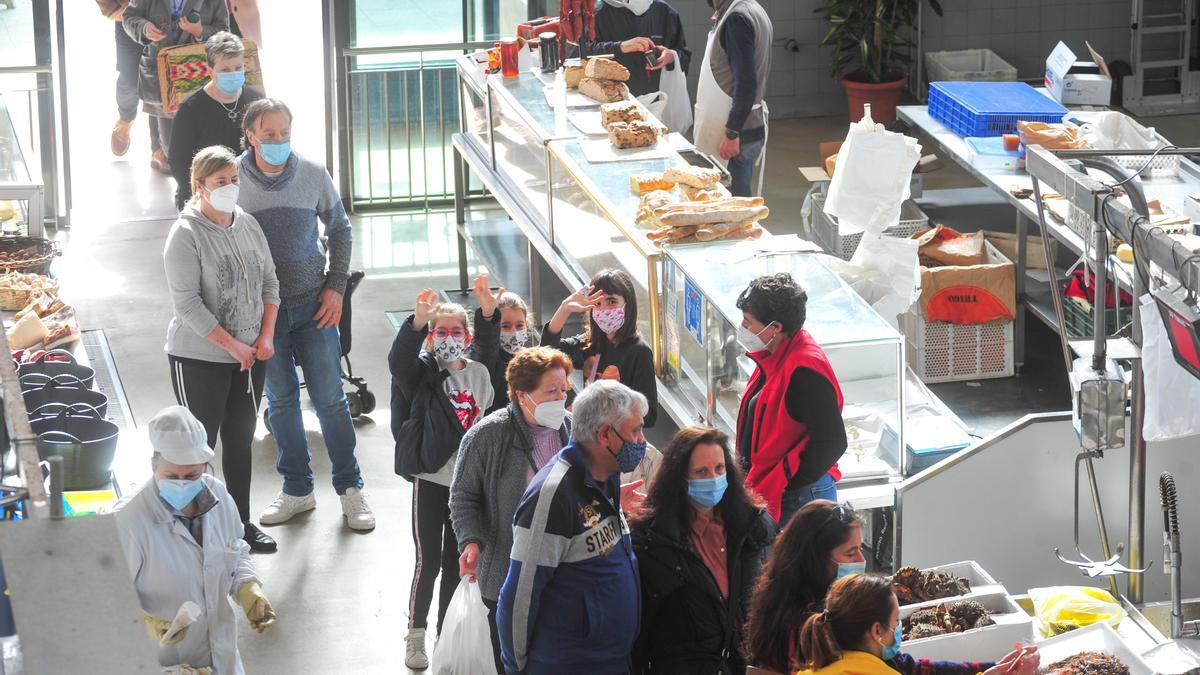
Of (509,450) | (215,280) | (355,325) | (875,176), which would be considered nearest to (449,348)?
(509,450)

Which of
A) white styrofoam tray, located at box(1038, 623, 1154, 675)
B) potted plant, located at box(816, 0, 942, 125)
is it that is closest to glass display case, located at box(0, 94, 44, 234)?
white styrofoam tray, located at box(1038, 623, 1154, 675)

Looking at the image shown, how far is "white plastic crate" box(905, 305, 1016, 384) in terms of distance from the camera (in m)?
8.46

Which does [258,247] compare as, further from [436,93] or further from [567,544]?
[436,93]

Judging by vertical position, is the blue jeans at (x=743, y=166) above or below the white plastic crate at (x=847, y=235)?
above

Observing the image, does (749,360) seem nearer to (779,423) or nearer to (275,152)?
(779,423)

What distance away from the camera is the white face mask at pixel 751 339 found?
5.05 metres

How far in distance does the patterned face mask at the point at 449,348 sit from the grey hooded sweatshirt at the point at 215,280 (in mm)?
1122

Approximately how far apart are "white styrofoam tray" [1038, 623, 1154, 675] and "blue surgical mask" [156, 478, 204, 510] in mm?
2469

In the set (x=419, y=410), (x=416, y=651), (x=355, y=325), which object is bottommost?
(x=416, y=651)

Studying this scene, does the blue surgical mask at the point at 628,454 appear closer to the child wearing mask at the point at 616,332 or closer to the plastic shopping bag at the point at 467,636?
the plastic shopping bag at the point at 467,636

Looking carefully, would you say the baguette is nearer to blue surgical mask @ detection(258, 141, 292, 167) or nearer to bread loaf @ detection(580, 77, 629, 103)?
blue surgical mask @ detection(258, 141, 292, 167)

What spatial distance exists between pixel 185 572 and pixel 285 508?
8.44 ft

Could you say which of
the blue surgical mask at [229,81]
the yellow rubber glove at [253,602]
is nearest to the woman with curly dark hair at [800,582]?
the yellow rubber glove at [253,602]

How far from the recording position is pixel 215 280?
6.08m
